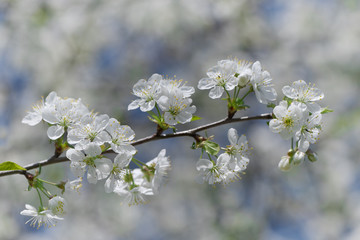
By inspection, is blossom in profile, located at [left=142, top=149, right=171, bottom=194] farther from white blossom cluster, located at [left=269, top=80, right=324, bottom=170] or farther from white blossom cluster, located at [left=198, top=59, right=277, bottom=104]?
white blossom cluster, located at [left=269, top=80, right=324, bottom=170]

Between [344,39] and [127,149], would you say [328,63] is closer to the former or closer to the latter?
[344,39]

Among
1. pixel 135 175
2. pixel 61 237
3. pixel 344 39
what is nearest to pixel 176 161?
pixel 61 237

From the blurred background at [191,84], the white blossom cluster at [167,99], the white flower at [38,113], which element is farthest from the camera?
the blurred background at [191,84]

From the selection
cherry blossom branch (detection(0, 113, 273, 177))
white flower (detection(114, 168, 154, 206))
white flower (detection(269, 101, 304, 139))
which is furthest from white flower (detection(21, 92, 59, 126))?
white flower (detection(269, 101, 304, 139))

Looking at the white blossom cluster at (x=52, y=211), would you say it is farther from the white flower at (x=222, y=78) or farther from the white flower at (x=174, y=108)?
the white flower at (x=222, y=78)

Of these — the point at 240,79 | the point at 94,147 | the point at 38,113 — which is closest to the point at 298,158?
the point at 240,79

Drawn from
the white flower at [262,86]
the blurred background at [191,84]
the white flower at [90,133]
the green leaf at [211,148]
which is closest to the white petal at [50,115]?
the white flower at [90,133]

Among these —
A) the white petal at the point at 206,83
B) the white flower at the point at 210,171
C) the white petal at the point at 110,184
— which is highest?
the white petal at the point at 206,83
